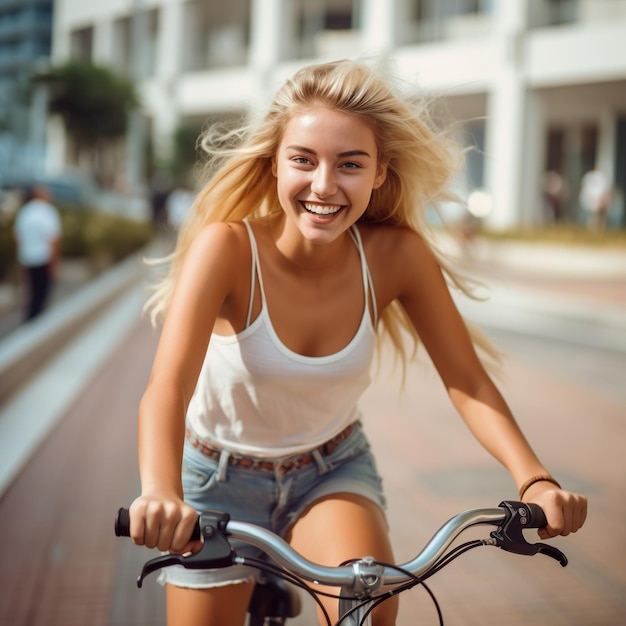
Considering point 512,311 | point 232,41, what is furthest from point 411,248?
point 232,41

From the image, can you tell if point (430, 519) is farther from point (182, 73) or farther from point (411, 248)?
point (182, 73)

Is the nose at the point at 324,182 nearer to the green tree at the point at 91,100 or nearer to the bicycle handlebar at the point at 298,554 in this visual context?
the bicycle handlebar at the point at 298,554

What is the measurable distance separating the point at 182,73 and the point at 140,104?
4.66 meters

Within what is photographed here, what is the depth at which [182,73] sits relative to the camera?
47562 millimetres

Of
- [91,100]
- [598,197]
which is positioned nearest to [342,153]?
[598,197]

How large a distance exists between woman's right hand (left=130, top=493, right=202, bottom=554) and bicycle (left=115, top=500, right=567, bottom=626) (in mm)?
17

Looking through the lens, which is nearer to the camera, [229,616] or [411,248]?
[229,616]

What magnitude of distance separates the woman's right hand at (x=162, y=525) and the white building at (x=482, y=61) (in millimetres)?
21741

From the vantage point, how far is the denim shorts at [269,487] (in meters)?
2.40

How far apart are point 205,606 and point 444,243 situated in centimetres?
205

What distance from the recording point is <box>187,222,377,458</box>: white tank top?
2.29 metres

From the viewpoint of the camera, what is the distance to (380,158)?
249 centimetres

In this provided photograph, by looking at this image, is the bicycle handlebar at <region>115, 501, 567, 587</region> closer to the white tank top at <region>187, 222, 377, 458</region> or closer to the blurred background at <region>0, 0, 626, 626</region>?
the white tank top at <region>187, 222, 377, 458</region>

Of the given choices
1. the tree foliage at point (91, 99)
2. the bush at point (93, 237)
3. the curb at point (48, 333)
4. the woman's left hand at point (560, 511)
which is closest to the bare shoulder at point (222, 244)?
the woman's left hand at point (560, 511)
